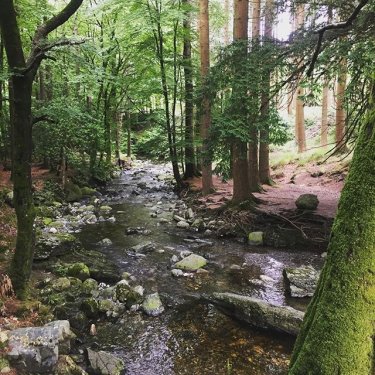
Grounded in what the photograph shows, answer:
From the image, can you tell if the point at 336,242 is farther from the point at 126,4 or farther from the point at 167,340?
the point at 126,4

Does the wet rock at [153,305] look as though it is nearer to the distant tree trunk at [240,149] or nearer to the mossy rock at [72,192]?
the distant tree trunk at [240,149]

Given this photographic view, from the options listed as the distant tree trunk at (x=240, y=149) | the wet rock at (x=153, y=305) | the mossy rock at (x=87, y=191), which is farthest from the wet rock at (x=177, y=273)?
the mossy rock at (x=87, y=191)

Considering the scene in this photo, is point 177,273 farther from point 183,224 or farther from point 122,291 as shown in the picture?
point 183,224

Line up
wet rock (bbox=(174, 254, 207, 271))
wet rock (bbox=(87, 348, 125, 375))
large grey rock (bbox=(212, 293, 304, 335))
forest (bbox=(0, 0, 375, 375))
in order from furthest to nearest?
wet rock (bbox=(174, 254, 207, 271)), large grey rock (bbox=(212, 293, 304, 335)), wet rock (bbox=(87, 348, 125, 375)), forest (bbox=(0, 0, 375, 375))

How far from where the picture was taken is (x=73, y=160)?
55.3ft

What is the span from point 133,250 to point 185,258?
5.23 feet

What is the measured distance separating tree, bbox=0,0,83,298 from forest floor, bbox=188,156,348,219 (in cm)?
719

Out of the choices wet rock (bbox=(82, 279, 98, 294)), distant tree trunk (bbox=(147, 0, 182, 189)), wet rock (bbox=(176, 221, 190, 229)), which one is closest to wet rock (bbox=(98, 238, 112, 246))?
wet rock (bbox=(176, 221, 190, 229))

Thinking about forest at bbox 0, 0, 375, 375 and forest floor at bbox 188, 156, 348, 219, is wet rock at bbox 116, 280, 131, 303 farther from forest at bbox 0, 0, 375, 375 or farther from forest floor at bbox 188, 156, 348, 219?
forest floor at bbox 188, 156, 348, 219

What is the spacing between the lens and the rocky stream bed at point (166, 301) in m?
4.55

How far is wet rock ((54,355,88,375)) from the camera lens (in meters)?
4.03

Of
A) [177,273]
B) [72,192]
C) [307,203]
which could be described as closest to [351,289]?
[177,273]

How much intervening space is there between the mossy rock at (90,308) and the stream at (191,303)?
0.28 metres

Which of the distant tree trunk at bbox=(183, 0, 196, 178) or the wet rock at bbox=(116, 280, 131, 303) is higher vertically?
the distant tree trunk at bbox=(183, 0, 196, 178)
